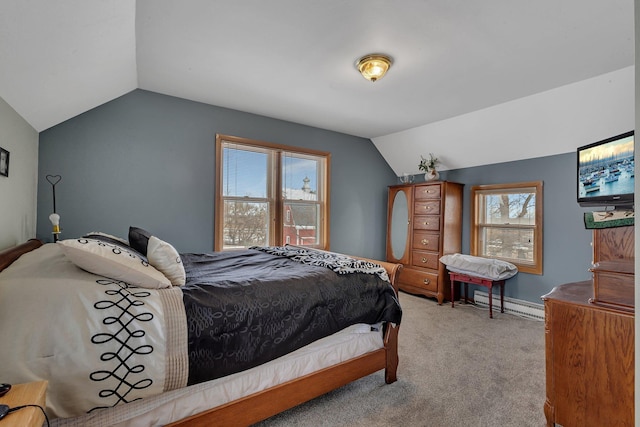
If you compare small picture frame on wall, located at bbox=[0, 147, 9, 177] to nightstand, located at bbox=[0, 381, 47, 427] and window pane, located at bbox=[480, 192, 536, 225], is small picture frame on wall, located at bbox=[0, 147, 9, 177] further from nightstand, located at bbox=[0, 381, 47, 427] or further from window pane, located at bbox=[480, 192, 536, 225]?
window pane, located at bbox=[480, 192, 536, 225]

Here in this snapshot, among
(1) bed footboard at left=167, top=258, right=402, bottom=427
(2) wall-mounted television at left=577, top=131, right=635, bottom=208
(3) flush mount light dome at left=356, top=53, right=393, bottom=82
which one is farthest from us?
(3) flush mount light dome at left=356, top=53, right=393, bottom=82

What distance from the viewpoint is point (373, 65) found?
8.28 feet

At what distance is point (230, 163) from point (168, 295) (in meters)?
2.72

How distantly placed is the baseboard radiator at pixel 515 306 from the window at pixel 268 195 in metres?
2.31

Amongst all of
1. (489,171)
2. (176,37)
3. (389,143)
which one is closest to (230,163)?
(176,37)

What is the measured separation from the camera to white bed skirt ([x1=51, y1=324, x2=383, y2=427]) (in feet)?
4.19

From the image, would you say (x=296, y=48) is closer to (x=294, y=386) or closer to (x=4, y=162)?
(x=4, y=162)

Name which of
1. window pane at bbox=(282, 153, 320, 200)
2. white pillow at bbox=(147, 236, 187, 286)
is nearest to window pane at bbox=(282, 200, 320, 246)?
window pane at bbox=(282, 153, 320, 200)

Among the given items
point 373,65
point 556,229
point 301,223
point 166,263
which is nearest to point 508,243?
point 556,229

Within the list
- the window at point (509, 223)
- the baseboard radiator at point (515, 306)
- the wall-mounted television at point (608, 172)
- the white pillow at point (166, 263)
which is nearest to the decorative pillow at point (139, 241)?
the white pillow at point (166, 263)

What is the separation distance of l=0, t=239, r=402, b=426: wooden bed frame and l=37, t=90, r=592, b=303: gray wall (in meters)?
0.91

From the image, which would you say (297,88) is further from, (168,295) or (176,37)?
(168,295)

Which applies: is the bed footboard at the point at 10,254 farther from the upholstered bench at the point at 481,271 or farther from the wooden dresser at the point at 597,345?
the upholstered bench at the point at 481,271

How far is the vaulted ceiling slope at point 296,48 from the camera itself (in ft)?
5.95
